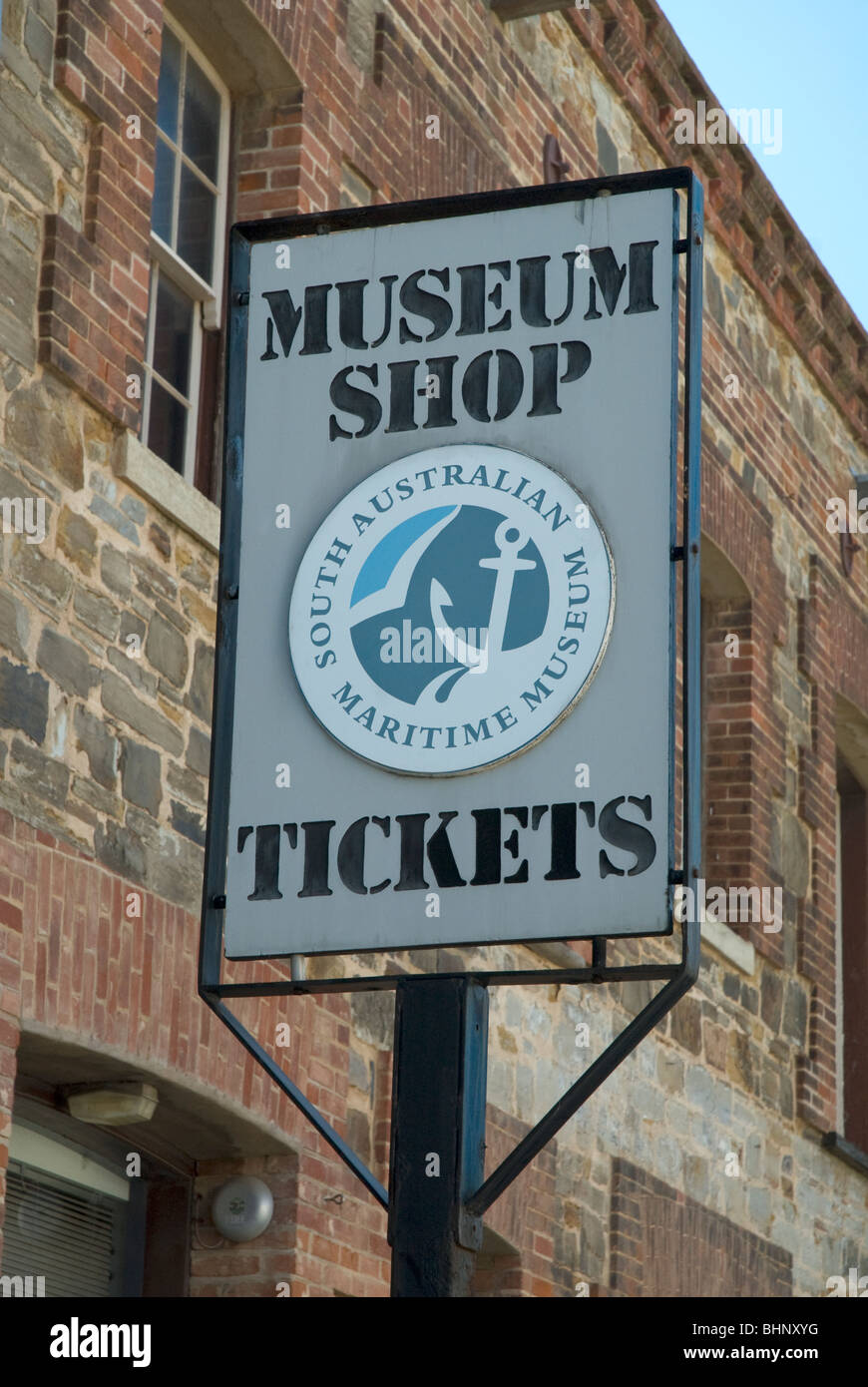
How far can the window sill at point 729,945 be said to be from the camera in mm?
10227

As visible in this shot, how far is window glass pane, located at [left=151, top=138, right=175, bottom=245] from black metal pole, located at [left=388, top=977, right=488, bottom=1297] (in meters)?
3.71

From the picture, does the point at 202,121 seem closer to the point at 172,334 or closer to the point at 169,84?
the point at 169,84

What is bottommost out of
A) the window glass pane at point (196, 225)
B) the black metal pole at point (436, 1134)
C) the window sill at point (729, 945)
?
the black metal pole at point (436, 1134)

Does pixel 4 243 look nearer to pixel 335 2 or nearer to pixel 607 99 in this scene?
pixel 335 2

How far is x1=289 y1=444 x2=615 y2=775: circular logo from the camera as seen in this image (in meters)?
4.35

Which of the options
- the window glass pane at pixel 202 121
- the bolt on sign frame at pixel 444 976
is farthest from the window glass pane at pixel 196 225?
the bolt on sign frame at pixel 444 976

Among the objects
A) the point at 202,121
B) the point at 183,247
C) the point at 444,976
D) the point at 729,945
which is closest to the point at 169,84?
the point at 202,121

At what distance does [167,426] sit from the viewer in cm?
712

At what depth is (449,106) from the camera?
880 centimetres

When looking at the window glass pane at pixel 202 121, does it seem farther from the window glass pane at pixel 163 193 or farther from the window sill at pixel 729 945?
the window sill at pixel 729 945

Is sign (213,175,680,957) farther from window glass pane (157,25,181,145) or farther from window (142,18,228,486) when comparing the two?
window glass pane (157,25,181,145)


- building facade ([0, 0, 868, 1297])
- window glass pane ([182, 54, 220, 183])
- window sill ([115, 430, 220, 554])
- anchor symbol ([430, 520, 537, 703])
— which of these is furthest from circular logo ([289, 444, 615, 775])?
window glass pane ([182, 54, 220, 183])

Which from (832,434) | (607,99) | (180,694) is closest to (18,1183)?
(180,694)

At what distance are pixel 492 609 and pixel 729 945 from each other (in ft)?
20.8
